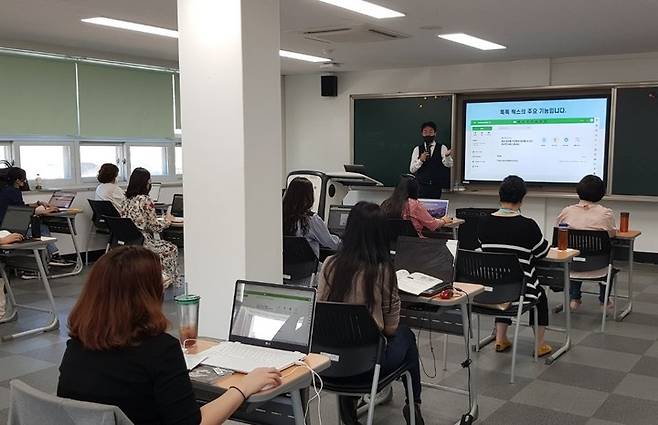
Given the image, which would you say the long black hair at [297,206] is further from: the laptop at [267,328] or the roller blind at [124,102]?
the roller blind at [124,102]

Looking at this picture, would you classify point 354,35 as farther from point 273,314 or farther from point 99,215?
point 273,314

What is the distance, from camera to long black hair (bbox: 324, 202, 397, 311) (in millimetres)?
2859

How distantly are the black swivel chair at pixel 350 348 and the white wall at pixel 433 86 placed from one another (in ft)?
21.4

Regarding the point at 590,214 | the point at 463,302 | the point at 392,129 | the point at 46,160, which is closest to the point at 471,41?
the point at 392,129

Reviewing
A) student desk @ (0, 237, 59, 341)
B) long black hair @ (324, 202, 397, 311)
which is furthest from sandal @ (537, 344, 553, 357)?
student desk @ (0, 237, 59, 341)

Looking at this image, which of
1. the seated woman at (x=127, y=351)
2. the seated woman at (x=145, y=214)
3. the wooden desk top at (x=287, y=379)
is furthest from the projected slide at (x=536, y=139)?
the seated woman at (x=127, y=351)

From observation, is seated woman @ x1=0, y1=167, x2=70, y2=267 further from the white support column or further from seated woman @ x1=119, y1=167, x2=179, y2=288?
the white support column

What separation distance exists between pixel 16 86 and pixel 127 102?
1.53 meters

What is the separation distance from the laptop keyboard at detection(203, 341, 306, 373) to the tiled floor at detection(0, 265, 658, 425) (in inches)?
53.3

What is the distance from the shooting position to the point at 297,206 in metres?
4.78

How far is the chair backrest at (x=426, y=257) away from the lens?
335 cm

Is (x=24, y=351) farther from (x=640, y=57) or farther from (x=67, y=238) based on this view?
(x=640, y=57)

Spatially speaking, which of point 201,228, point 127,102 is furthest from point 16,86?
point 201,228

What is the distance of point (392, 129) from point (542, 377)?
5.99 metres
